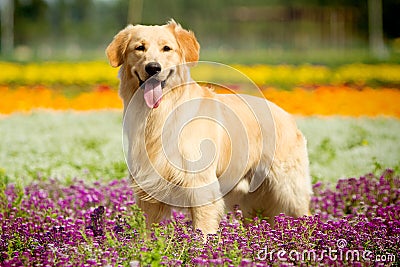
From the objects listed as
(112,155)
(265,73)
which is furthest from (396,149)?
(265,73)

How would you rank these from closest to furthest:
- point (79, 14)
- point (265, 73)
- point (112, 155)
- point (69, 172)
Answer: point (69, 172) < point (112, 155) < point (265, 73) < point (79, 14)

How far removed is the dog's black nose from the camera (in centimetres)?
415

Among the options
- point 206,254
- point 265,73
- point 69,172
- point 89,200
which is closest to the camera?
point 206,254

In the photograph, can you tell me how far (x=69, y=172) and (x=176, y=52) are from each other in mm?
3124

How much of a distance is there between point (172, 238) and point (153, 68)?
124 centimetres

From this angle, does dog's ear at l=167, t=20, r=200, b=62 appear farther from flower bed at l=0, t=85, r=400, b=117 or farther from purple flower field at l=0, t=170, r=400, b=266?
flower bed at l=0, t=85, r=400, b=117

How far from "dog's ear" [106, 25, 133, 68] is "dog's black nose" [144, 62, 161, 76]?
1.39ft

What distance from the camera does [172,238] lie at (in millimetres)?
3984

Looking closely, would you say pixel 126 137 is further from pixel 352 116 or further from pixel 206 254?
pixel 352 116

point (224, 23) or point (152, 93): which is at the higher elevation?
point (224, 23)

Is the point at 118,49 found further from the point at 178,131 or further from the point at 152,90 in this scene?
the point at 178,131

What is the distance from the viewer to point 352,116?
1103 centimetres

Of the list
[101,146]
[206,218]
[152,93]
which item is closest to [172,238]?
[206,218]

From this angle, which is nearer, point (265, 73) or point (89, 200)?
point (89, 200)
